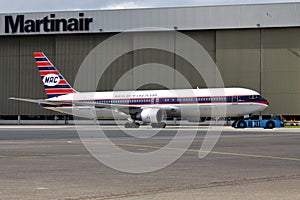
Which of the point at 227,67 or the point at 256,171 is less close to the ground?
the point at 227,67

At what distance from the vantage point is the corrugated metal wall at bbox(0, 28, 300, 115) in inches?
2648

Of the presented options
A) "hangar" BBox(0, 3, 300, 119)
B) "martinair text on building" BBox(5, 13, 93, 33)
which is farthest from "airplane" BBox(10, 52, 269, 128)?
"martinair text on building" BBox(5, 13, 93, 33)

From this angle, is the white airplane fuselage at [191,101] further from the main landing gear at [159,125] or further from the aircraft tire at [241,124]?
the main landing gear at [159,125]

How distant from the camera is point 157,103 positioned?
2265 inches

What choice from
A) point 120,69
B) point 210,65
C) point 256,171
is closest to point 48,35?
point 120,69

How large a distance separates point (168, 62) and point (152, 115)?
18767 mm

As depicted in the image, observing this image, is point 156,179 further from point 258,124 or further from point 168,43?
point 168,43

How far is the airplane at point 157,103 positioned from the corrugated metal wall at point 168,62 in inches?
392

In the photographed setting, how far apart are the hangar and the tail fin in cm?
795

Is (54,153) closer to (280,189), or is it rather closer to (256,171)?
(256,171)

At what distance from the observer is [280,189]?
1127 cm

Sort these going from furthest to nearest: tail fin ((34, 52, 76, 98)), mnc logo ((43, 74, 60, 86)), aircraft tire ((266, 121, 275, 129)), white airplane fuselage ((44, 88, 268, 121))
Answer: mnc logo ((43, 74, 60, 86)) < tail fin ((34, 52, 76, 98)) < aircraft tire ((266, 121, 275, 129)) < white airplane fuselage ((44, 88, 268, 121))

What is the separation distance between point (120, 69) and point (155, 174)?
5951 centimetres

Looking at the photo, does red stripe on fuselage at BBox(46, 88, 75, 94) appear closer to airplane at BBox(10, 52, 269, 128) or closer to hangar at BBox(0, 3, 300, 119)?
airplane at BBox(10, 52, 269, 128)
